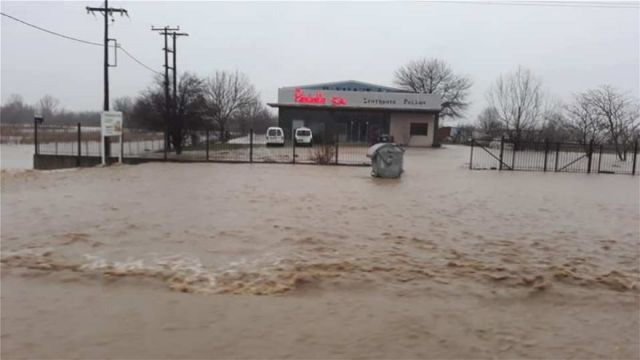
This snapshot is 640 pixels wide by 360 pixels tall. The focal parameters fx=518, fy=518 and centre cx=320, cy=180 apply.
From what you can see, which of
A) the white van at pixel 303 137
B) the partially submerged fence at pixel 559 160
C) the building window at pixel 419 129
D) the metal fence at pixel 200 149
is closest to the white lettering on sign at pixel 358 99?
the building window at pixel 419 129

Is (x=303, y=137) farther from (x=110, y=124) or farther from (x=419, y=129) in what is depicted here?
(x=110, y=124)

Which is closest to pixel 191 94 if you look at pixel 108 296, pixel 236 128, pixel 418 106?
pixel 418 106

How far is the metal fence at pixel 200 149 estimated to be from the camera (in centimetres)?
2831

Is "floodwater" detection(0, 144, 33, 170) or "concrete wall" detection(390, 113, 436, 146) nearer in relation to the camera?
"floodwater" detection(0, 144, 33, 170)

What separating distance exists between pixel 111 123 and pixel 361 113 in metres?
33.0

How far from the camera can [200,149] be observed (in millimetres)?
39406

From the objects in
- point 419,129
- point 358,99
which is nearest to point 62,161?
point 358,99

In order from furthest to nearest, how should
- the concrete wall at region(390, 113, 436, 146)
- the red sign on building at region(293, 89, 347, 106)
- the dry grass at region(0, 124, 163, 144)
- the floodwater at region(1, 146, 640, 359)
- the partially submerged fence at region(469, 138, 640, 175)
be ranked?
the concrete wall at region(390, 113, 436, 146) → the red sign on building at region(293, 89, 347, 106) → the dry grass at region(0, 124, 163, 144) → the partially submerged fence at region(469, 138, 640, 175) → the floodwater at region(1, 146, 640, 359)

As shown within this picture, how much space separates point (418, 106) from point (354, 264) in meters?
49.8

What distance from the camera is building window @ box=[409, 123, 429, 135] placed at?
2197 inches

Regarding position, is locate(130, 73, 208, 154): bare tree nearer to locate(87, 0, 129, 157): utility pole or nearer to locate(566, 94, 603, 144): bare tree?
locate(87, 0, 129, 157): utility pole

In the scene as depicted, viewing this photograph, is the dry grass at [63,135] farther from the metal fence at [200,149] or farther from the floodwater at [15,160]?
the floodwater at [15,160]

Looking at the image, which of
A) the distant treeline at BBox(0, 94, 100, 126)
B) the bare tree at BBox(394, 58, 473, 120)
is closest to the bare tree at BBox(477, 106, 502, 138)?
the bare tree at BBox(394, 58, 473, 120)

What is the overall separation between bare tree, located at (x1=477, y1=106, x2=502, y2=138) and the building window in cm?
1030
